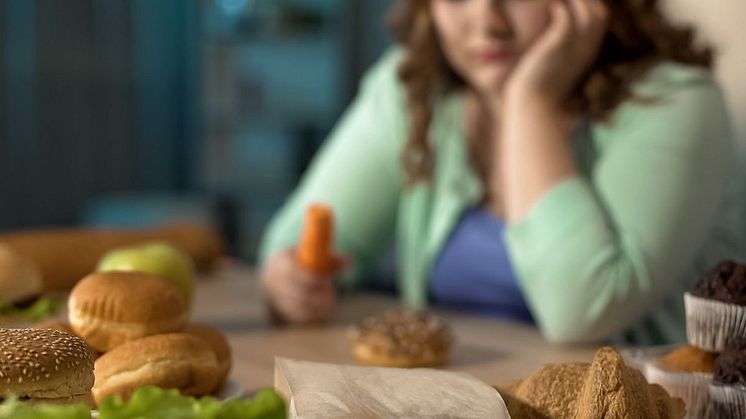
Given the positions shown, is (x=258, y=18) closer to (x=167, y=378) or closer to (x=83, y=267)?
(x=83, y=267)

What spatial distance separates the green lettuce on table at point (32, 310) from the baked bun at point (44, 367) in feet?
1.33

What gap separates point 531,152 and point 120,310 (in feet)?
2.32

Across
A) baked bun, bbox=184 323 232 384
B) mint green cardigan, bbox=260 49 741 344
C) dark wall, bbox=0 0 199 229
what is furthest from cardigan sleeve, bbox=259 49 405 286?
dark wall, bbox=0 0 199 229

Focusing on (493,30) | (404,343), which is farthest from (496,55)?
(404,343)

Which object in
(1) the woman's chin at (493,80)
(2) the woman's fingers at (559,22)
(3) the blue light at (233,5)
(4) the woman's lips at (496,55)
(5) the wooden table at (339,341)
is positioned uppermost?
(3) the blue light at (233,5)

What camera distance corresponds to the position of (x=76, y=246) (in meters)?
1.49

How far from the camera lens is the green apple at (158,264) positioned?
1.06 meters

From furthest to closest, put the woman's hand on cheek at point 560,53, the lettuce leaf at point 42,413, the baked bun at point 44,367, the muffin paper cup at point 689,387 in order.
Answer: the woman's hand on cheek at point 560,53 < the muffin paper cup at point 689,387 < the baked bun at point 44,367 < the lettuce leaf at point 42,413

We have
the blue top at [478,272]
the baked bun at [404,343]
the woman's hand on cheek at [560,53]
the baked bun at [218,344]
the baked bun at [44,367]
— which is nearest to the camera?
the baked bun at [44,367]

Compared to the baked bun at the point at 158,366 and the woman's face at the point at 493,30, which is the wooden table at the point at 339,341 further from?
the woman's face at the point at 493,30

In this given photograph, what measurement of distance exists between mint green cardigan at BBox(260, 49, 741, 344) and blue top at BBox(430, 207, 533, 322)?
0.08 ft

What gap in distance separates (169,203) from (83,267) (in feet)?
6.89

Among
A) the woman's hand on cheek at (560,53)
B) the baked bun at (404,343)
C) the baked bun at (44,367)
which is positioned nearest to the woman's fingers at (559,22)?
the woman's hand on cheek at (560,53)

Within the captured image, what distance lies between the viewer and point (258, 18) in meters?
4.20
